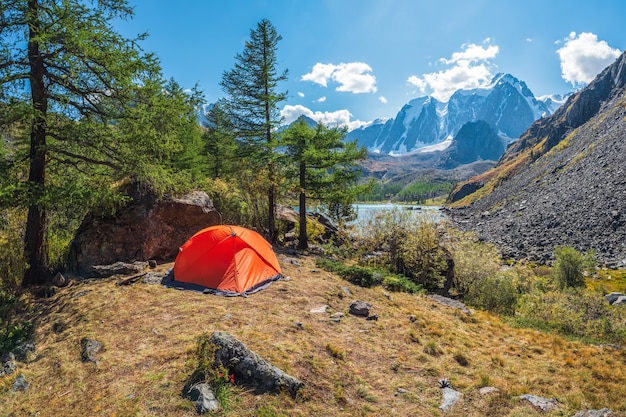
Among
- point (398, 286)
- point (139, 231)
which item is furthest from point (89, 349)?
point (398, 286)

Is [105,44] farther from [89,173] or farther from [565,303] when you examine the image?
[565,303]

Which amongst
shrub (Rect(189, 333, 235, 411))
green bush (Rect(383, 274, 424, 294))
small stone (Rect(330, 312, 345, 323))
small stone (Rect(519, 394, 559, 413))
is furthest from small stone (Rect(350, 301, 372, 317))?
shrub (Rect(189, 333, 235, 411))

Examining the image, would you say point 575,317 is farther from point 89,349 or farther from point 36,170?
point 36,170

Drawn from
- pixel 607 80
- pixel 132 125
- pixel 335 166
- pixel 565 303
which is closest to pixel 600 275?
pixel 565 303

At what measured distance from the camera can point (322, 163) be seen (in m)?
18.9

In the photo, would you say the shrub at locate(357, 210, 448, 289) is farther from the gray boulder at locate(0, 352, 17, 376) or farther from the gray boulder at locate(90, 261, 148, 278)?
the gray boulder at locate(0, 352, 17, 376)

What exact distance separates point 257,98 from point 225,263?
41.1ft

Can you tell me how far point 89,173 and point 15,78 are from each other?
10.4ft

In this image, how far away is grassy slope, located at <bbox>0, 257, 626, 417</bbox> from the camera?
18.2ft

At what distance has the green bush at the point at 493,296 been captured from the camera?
16.7m

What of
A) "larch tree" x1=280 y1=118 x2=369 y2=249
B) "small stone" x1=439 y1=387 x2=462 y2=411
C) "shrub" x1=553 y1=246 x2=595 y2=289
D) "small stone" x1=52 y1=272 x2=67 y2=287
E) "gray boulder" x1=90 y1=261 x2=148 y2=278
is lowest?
"shrub" x1=553 y1=246 x2=595 y2=289

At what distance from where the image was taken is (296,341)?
7.33 metres

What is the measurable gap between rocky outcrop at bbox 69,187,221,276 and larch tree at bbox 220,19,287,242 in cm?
629

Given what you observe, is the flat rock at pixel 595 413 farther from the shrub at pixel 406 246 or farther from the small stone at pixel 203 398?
the shrub at pixel 406 246
